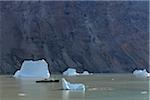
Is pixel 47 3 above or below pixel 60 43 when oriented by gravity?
above

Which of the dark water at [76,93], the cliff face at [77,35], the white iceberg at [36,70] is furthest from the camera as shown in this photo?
the cliff face at [77,35]

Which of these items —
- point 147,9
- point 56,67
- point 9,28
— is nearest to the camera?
point 56,67

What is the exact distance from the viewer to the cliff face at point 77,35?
58.7m

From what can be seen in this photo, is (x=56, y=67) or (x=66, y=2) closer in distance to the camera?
(x=56, y=67)

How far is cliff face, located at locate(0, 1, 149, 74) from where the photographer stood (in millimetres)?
58719

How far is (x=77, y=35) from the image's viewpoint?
202 feet

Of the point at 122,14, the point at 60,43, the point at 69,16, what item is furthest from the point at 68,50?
the point at 122,14

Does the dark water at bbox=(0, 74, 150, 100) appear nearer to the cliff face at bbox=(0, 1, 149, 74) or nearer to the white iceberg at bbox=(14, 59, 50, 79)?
the white iceberg at bbox=(14, 59, 50, 79)

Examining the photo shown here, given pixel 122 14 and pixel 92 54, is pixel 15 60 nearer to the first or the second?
pixel 92 54

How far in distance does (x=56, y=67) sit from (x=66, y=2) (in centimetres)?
974

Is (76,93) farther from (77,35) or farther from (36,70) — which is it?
A: (77,35)

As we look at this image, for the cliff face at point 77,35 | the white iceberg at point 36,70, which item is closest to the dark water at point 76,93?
the white iceberg at point 36,70

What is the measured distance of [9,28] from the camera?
6144 centimetres

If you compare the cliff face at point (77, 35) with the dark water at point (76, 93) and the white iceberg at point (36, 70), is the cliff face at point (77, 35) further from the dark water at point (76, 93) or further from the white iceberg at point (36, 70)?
the dark water at point (76, 93)
